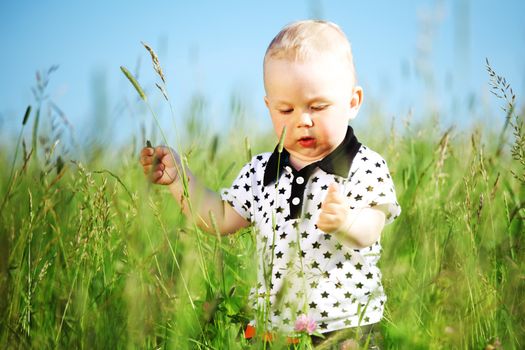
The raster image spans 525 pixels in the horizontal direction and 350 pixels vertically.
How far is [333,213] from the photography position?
158 centimetres

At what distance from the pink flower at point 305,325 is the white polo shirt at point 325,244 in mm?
45

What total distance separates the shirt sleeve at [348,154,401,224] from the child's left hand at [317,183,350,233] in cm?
23

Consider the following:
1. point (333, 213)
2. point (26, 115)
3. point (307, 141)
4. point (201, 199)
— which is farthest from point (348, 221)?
point (26, 115)

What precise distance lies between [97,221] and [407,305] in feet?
2.66

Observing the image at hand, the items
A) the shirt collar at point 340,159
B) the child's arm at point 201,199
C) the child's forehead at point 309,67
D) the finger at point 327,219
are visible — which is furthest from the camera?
the child's arm at point 201,199

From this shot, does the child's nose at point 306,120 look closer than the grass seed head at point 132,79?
No

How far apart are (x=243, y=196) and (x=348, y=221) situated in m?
0.53

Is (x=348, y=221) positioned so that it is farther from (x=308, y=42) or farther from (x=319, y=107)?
(x=308, y=42)

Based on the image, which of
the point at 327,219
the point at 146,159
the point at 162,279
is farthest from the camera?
the point at 146,159

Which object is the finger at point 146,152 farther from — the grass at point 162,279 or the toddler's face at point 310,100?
the toddler's face at point 310,100

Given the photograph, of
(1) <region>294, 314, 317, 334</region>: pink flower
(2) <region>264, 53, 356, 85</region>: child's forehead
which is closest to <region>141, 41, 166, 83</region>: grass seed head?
(2) <region>264, 53, 356, 85</region>: child's forehead

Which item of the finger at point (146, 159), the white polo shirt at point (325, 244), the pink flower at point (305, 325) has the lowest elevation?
the pink flower at point (305, 325)

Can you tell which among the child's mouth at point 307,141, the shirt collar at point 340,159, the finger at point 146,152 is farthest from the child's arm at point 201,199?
the child's mouth at point 307,141

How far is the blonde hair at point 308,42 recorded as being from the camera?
179 centimetres
